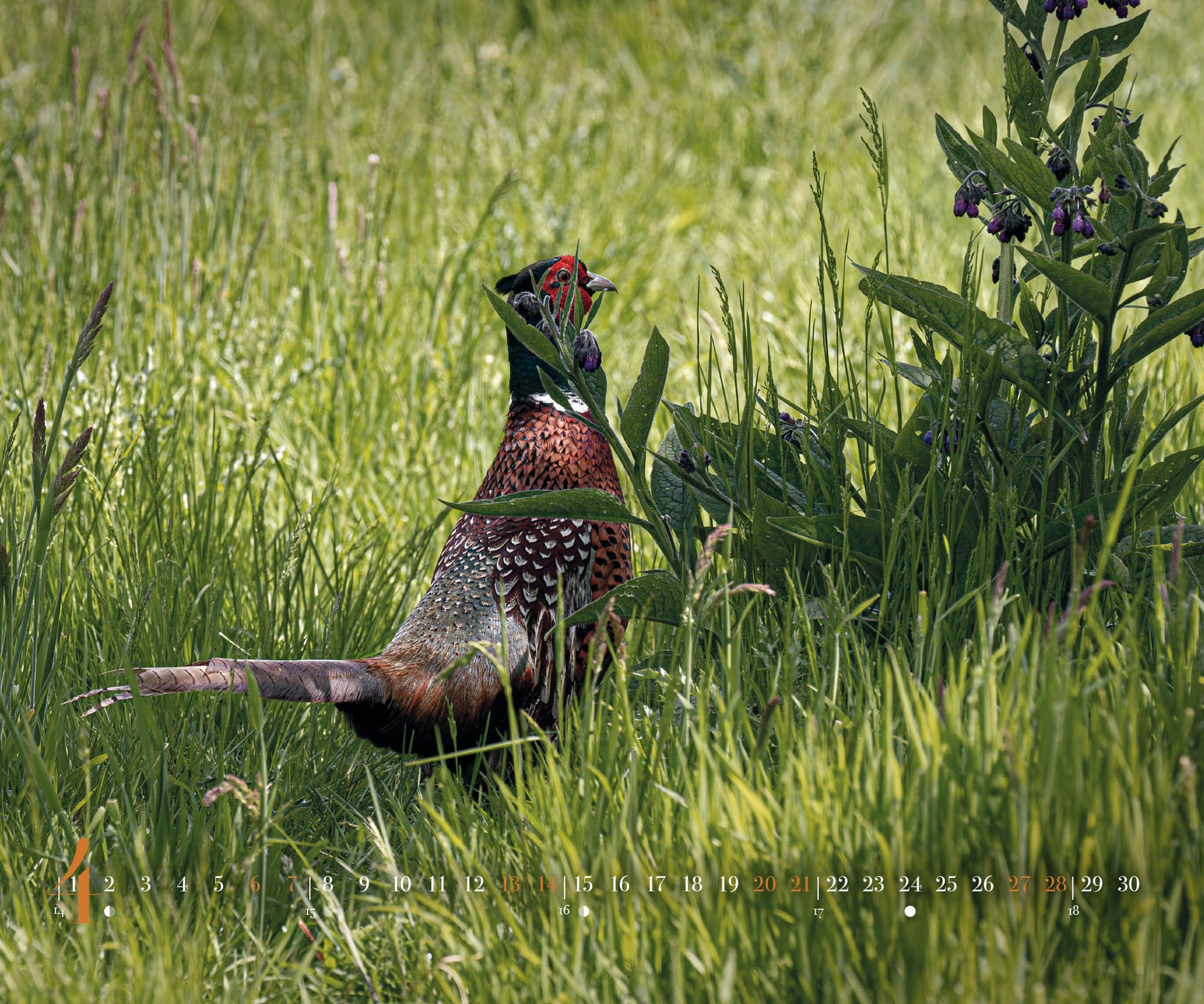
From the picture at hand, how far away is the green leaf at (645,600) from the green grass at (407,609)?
10cm

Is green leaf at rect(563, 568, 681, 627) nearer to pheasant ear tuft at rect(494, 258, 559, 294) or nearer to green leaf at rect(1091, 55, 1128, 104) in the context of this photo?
pheasant ear tuft at rect(494, 258, 559, 294)

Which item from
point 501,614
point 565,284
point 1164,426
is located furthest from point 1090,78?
point 501,614

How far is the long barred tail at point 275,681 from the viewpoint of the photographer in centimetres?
191

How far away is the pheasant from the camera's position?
2.07 m

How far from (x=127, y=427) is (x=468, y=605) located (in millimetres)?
1648

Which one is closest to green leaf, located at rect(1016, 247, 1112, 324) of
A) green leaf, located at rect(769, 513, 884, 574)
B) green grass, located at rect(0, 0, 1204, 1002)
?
green grass, located at rect(0, 0, 1204, 1002)

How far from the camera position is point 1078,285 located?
183 cm

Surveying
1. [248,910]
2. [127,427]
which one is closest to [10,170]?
[127,427]

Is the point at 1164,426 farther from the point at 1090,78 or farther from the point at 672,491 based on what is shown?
the point at 672,491

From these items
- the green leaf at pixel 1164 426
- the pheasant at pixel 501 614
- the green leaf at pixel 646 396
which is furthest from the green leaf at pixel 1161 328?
the pheasant at pixel 501 614

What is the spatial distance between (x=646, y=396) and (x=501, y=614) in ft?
1.53

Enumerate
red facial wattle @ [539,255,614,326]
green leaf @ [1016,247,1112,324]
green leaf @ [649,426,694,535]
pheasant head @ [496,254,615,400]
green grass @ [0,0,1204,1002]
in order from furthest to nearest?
red facial wattle @ [539,255,614,326] < pheasant head @ [496,254,615,400] < green leaf @ [649,426,694,535] < green leaf @ [1016,247,1112,324] < green grass @ [0,0,1204,1002]

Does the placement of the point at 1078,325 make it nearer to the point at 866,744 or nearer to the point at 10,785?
the point at 866,744

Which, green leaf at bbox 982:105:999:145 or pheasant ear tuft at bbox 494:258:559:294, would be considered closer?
green leaf at bbox 982:105:999:145
